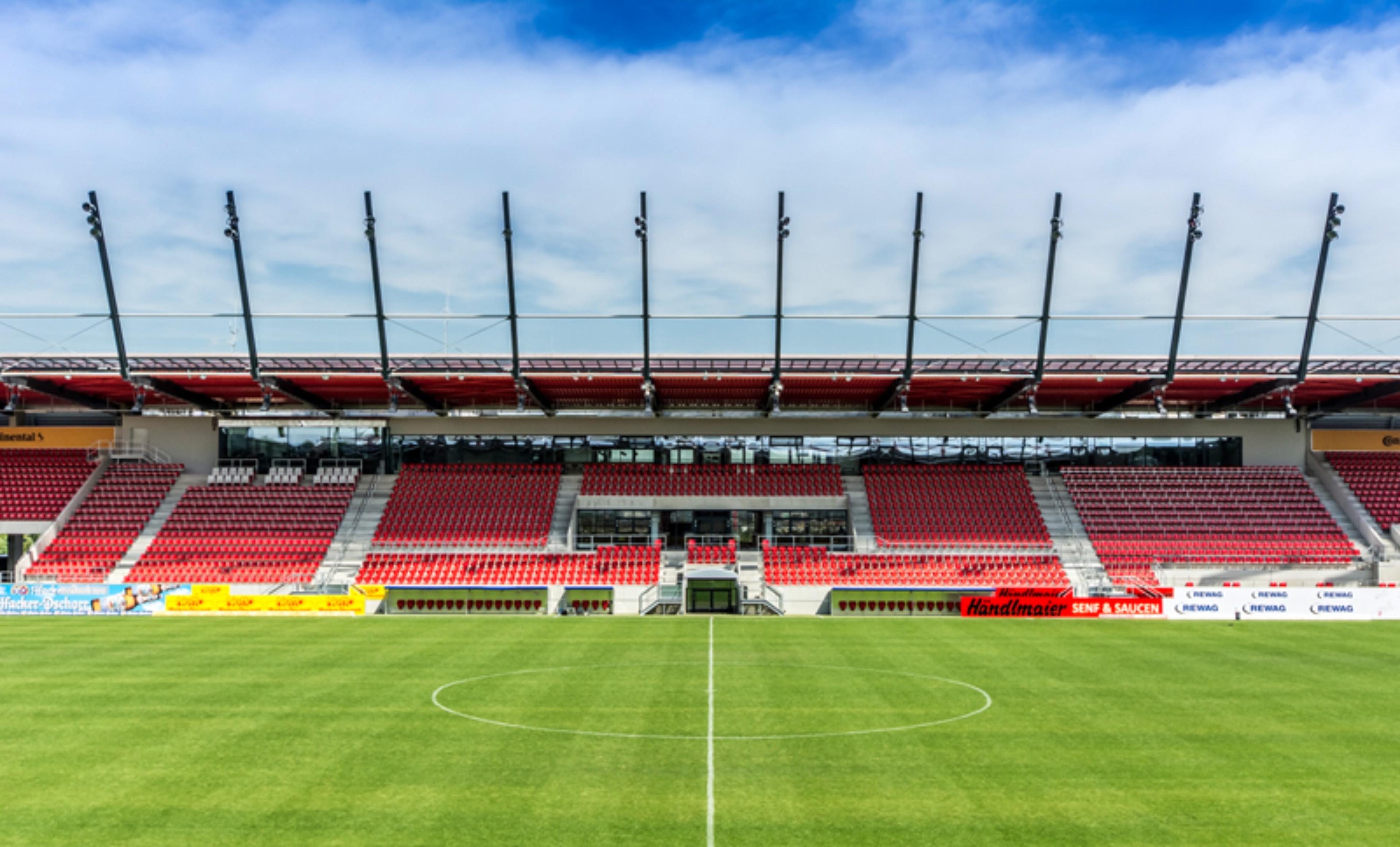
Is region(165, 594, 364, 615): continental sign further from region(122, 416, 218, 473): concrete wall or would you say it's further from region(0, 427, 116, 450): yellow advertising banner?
region(0, 427, 116, 450): yellow advertising banner

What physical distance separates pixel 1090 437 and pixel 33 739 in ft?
164

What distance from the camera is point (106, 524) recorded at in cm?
4919

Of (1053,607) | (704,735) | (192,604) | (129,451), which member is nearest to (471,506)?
(192,604)

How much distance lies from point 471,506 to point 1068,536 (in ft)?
96.6

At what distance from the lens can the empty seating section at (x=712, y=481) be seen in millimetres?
51062

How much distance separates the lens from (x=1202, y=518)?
5019 cm

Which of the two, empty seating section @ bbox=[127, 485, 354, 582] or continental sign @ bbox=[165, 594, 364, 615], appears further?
empty seating section @ bbox=[127, 485, 354, 582]

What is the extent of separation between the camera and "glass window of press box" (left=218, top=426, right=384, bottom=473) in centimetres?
5481

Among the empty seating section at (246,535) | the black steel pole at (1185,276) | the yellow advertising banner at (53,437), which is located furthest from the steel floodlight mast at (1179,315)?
the yellow advertising banner at (53,437)

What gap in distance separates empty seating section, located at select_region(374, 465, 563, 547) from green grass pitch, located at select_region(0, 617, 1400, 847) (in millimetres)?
18725

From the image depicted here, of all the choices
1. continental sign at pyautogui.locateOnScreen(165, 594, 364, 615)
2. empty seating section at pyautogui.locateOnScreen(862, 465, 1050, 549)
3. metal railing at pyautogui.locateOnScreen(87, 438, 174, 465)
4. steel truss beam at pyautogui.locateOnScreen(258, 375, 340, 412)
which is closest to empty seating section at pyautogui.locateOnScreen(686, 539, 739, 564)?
empty seating section at pyautogui.locateOnScreen(862, 465, 1050, 549)

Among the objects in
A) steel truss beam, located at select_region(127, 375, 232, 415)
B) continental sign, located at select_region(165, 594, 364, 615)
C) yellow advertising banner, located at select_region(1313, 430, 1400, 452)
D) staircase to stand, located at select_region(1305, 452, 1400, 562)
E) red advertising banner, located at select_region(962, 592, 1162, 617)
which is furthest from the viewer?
yellow advertising banner, located at select_region(1313, 430, 1400, 452)

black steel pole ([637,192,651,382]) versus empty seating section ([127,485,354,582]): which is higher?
black steel pole ([637,192,651,382])

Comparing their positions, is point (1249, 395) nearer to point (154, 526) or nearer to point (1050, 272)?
point (1050, 272)
